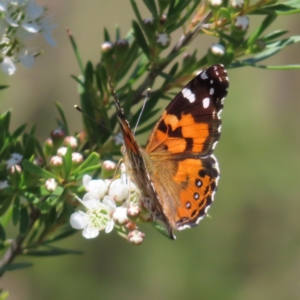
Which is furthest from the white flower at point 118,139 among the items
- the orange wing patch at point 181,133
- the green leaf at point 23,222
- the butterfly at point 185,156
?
the green leaf at point 23,222

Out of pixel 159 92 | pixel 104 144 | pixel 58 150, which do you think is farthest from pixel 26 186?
pixel 159 92

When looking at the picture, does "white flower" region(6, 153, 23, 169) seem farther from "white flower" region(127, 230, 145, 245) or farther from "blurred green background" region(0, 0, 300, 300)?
"blurred green background" region(0, 0, 300, 300)

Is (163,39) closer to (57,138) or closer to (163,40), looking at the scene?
(163,40)

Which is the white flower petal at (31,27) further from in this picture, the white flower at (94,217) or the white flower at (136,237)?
the white flower at (136,237)

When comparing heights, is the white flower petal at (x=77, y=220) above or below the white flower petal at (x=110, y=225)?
above

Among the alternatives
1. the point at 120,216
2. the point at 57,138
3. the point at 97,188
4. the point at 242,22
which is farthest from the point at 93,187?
the point at 242,22

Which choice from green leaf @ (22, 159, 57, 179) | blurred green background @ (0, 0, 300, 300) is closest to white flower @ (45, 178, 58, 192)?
green leaf @ (22, 159, 57, 179)

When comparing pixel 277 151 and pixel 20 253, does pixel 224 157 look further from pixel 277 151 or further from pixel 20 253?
pixel 20 253
